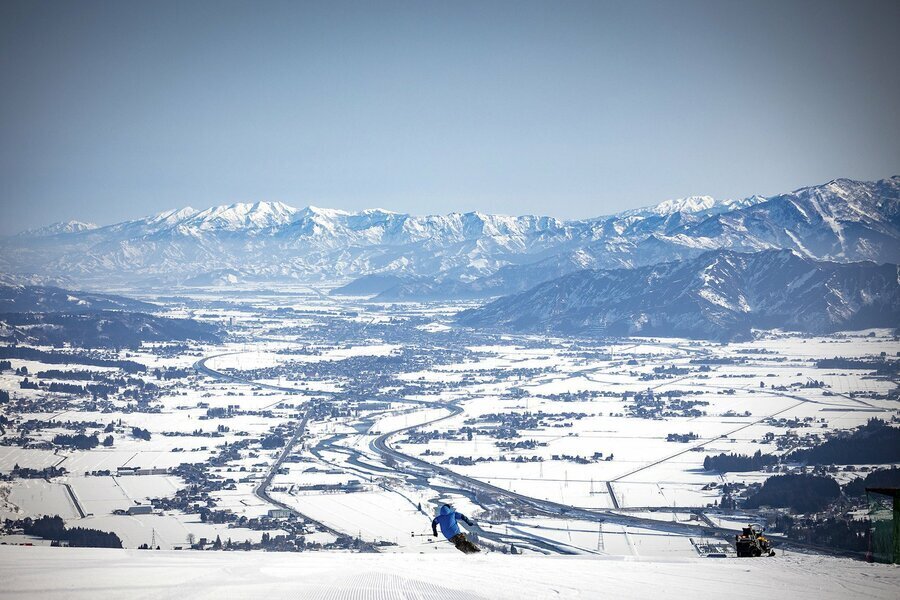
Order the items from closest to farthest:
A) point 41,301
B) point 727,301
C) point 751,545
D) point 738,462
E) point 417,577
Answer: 1. point 417,577
2. point 751,545
3. point 738,462
4. point 727,301
5. point 41,301

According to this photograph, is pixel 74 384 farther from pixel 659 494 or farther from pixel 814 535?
pixel 814 535

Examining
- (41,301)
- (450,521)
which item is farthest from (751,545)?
(41,301)

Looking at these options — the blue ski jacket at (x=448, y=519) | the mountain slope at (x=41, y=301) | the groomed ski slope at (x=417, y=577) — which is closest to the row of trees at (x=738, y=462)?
the groomed ski slope at (x=417, y=577)

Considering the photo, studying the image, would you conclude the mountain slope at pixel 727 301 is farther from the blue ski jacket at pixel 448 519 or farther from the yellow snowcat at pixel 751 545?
the blue ski jacket at pixel 448 519

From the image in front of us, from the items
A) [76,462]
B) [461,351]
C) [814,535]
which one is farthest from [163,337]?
[814,535]

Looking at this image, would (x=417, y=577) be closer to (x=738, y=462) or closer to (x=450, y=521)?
(x=450, y=521)

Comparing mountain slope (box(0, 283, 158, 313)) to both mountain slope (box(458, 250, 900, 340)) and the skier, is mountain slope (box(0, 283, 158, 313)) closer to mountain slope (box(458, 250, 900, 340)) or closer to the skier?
mountain slope (box(458, 250, 900, 340))

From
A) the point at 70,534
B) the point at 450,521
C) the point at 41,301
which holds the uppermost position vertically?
the point at 450,521
